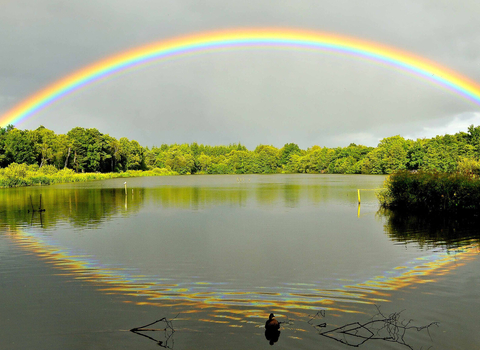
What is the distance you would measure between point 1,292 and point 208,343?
7742mm

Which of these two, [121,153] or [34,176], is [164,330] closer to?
[34,176]

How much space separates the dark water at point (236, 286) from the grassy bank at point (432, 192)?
555cm

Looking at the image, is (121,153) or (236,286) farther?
(121,153)

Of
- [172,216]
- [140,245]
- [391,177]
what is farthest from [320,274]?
[391,177]

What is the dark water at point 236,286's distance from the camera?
8219 millimetres

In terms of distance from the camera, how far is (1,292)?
37.2 feet

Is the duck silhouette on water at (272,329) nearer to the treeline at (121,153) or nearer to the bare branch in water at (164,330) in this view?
the bare branch in water at (164,330)

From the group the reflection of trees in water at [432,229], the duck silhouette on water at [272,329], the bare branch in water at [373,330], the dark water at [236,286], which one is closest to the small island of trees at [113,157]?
the reflection of trees in water at [432,229]

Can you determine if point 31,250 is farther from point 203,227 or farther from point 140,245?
point 203,227

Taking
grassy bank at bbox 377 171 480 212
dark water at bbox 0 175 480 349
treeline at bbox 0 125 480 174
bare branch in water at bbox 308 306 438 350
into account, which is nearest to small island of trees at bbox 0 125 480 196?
treeline at bbox 0 125 480 174

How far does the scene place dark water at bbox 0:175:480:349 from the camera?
822 centimetres

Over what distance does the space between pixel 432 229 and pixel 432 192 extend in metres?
9.01

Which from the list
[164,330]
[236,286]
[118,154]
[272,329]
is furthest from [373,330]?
[118,154]

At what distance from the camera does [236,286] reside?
1178 cm
